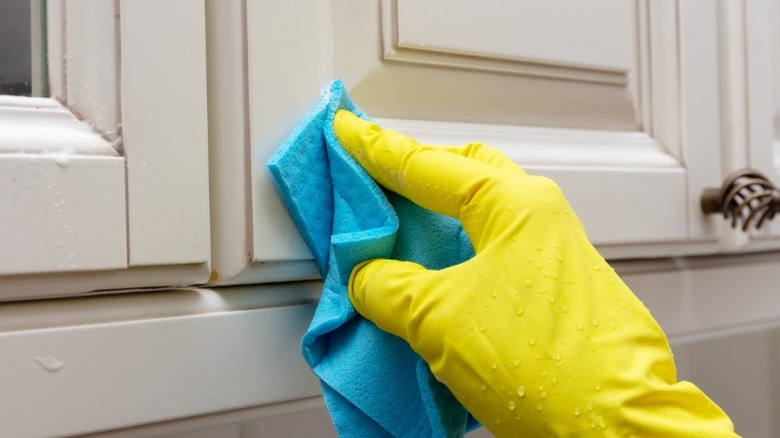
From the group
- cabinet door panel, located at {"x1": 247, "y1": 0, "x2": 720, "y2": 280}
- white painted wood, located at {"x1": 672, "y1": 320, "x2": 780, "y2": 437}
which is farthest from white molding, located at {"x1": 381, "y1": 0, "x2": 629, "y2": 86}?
white painted wood, located at {"x1": 672, "y1": 320, "x2": 780, "y2": 437}

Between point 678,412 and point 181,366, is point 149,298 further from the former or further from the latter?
point 678,412

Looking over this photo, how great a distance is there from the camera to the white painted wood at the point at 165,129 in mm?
348

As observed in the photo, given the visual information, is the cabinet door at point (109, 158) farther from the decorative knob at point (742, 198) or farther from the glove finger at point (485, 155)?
the decorative knob at point (742, 198)

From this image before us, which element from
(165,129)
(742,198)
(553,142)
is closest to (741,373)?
(742,198)

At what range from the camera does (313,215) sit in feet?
1.29

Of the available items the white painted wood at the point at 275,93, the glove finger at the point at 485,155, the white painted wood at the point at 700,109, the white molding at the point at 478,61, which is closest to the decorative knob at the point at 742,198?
the white painted wood at the point at 700,109

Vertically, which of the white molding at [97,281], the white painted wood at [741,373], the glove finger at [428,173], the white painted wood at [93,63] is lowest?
the white painted wood at [741,373]

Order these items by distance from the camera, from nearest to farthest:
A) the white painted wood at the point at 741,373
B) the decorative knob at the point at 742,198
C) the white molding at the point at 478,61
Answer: the white molding at the point at 478,61, the decorative knob at the point at 742,198, the white painted wood at the point at 741,373

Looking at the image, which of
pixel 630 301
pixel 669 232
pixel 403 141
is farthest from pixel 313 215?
pixel 669 232

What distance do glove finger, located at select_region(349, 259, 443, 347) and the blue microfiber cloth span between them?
0.01 metres

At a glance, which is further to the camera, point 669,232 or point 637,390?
point 669,232

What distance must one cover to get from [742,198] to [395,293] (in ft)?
1.17

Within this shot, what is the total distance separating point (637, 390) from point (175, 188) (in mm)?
236

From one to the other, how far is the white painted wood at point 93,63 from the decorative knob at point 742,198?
0.45 meters
